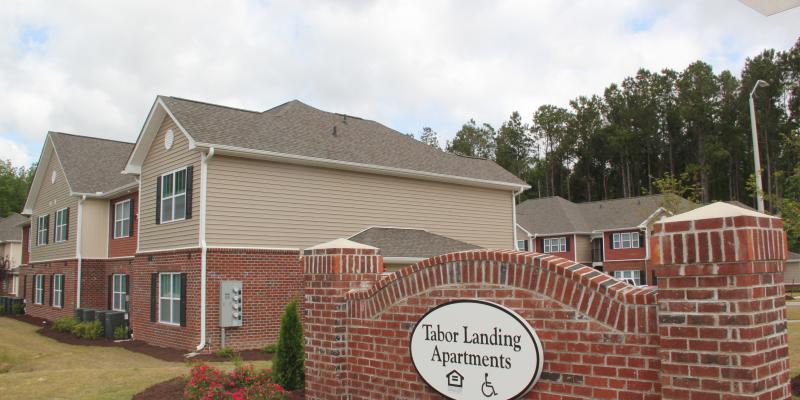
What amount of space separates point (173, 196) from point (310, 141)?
14.3 feet

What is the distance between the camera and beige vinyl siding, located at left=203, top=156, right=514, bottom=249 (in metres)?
17.0

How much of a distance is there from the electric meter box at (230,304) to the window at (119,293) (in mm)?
8642

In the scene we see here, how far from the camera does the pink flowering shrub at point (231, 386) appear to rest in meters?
7.86

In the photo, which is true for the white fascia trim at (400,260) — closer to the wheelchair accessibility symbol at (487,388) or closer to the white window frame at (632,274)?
the wheelchair accessibility symbol at (487,388)

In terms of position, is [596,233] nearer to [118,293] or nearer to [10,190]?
[118,293]

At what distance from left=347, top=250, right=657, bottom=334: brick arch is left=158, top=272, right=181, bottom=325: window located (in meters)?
12.5

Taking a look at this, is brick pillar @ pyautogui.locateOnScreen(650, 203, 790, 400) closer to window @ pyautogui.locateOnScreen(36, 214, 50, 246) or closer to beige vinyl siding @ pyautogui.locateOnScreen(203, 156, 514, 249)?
beige vinyl siding @ pyautogui.locateOnScreen(203, 156, 514, 249)

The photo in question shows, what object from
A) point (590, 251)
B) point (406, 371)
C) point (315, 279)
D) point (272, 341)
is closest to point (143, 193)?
point (272, 341)

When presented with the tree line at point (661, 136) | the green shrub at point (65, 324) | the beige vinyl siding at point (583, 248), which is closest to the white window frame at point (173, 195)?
the green shrub at point (65, 324)

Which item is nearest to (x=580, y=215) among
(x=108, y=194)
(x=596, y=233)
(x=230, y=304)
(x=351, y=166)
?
(x=596, y=233)

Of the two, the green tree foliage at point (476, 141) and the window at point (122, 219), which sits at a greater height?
the green tree foliage at point (476, 141)

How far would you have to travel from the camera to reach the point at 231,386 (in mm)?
8484

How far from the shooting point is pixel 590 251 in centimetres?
4903

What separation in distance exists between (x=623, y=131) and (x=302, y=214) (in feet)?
193
